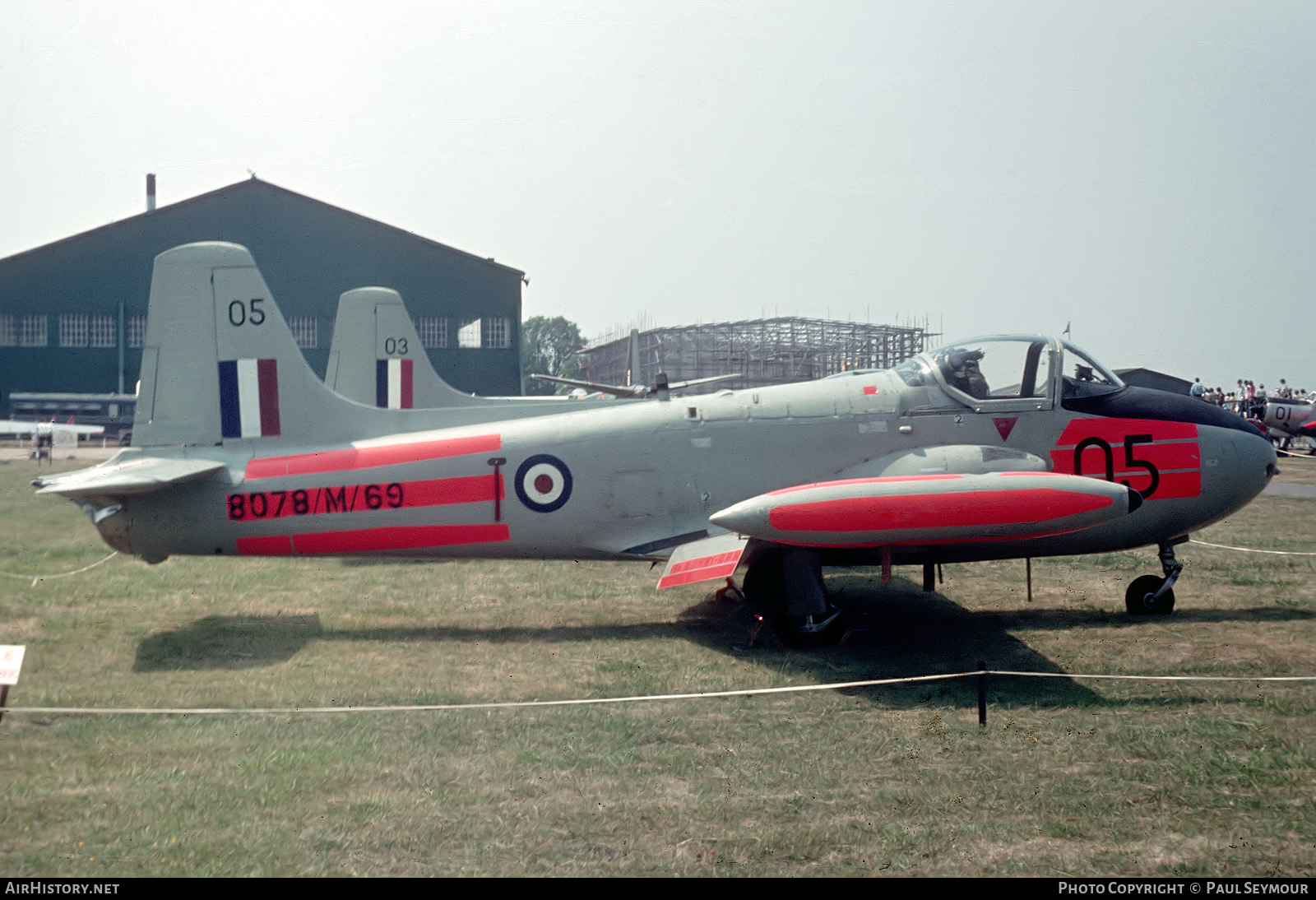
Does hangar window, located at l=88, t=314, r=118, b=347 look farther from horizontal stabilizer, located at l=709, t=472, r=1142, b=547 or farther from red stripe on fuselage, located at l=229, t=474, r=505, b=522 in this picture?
horizontal stabilizer, located at l=709, t=472, r=1142, b=547

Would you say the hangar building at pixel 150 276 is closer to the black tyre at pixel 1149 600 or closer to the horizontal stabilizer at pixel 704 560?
the horizontal stabilizer at pixel 704 560

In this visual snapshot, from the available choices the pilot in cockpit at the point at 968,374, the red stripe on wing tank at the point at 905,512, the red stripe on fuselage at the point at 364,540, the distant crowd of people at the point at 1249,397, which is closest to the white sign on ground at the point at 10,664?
the red stripe on fuselage at the point at 364,540

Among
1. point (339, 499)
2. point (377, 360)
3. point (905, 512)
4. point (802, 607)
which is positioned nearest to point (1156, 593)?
point (905, 512)

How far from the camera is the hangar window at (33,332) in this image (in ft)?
135

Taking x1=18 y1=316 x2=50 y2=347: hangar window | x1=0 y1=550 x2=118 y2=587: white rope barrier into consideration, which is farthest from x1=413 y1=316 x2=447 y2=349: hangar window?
x1=0 y1=550 x2=118 y2=587: white rope barrier

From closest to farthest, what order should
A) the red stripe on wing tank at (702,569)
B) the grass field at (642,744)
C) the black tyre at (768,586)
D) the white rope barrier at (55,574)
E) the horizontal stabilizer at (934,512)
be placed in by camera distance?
the grass field at (642,744) → the horizontal stabilizer at (934,512) → the red stripe on wing tank at (702,569) → the black tyre at (768,586) → the white rope barrier at (55,574)

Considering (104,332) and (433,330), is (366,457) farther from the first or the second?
(104,332)

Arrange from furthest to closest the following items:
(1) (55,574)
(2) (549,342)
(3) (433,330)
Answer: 1. (2) (549,342)
2. (3) (433,330)
3. (1) (55,574)

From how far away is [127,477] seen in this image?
8.43 metres

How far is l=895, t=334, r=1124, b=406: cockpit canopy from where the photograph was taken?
362 inches

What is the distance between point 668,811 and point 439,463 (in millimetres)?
5049

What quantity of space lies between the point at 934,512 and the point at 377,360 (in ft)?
32.1

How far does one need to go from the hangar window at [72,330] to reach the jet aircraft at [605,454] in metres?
39.2

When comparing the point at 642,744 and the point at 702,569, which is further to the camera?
the point at 702,569
